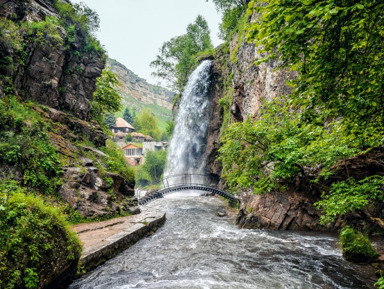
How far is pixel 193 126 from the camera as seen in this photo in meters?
31.6

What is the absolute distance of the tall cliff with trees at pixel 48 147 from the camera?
4.23m

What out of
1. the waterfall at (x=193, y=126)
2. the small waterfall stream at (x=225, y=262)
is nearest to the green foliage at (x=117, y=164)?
the small waterfall stream at (x=225, y=262)

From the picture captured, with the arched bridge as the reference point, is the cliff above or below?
above

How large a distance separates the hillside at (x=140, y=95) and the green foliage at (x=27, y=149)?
11914 centimetres

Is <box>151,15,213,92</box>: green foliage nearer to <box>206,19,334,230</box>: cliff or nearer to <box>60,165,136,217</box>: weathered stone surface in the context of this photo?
<box>206,19,334,230</box>: cliff

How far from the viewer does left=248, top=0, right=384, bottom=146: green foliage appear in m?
2.94

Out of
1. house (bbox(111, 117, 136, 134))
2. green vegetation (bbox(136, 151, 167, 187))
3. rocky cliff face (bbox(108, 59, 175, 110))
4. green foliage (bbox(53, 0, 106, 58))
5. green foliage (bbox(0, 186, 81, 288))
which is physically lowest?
green vegetation (bbox(136, 151, 167, 187))

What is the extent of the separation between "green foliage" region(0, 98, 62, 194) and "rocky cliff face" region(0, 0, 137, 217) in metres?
0.47

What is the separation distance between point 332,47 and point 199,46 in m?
39.4

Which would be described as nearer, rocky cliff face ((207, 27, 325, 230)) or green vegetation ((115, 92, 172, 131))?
rocky cliff face ((207, 27, 325, 230))

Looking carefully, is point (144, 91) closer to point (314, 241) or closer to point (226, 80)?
point (226, 80)

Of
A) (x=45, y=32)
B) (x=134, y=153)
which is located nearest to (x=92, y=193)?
(x=45, y=32)

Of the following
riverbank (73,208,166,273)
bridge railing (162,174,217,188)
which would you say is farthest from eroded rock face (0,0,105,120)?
bridge railing (162,174,217,188)

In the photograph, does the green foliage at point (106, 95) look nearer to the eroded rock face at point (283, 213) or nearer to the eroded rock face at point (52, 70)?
the eroded rock face at point (52, 70)
